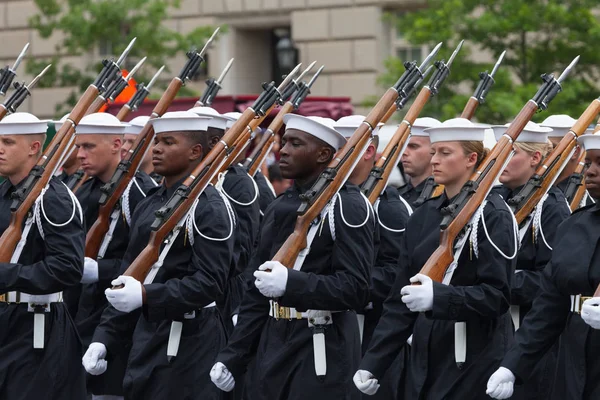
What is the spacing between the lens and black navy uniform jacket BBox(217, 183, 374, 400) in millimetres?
6977

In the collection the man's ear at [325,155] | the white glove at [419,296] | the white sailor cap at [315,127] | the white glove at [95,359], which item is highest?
the white sailor cap at [315,127]

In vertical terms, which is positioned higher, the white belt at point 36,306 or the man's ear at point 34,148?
the man's ear at point 34,148

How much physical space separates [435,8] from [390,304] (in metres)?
10.5

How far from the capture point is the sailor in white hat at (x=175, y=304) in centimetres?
728

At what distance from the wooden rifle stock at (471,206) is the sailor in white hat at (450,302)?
0.06 metres

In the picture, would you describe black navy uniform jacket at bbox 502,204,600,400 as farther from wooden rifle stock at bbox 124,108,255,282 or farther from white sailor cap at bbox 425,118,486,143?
wooden rifle stock at bbox 124,108,255,282

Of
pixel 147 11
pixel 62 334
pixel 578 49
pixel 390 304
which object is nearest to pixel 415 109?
pixel 390 304

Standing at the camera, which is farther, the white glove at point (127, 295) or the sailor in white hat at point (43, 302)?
the sailor in white hat at point (43, 302)

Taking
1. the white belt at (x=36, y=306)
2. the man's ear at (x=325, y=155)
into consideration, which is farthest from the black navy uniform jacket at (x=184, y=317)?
the man's ear at (x=325, y=155)

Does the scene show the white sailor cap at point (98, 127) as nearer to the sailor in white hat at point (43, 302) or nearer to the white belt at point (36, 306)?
the sailor in white hat at point (43, 302)

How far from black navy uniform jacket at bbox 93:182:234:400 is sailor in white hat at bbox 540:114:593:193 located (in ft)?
9.11

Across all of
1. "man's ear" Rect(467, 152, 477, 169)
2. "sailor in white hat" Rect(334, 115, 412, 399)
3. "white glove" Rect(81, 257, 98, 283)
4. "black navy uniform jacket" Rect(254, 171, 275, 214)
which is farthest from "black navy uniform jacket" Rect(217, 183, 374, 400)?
"black navy uniform jacket" Rect(254, 171, 275, 214)

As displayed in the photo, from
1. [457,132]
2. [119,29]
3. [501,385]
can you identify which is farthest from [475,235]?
[119,29]

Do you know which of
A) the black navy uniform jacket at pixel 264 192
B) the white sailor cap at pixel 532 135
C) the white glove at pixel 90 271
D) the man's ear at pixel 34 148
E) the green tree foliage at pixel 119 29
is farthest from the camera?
the green tree foliage at pixel 119 29
